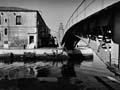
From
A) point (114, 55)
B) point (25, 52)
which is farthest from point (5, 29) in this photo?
point (114, 55)

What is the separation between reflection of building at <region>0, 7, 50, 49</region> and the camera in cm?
4225

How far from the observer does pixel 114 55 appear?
274 inches

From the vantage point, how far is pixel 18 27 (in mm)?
42562

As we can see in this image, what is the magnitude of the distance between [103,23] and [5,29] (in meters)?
38.0

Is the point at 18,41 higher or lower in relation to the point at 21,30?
lower

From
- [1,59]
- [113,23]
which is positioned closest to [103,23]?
[113,23]

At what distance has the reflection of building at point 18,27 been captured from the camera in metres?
42.2

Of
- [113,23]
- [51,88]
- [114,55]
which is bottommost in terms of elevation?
[51,88]

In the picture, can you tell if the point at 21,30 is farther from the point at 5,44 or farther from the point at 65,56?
the point at 65,56

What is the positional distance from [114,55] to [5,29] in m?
39.4

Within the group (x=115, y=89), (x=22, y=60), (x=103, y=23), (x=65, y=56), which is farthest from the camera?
(x=65, y=56)

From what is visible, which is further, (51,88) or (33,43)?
(33,43)

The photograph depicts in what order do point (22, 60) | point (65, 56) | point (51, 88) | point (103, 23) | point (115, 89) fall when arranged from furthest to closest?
1. point (65, 56)
2. point (22, 60)
3. point (51, 88)
4. point (115, 89)
5. point (103, 23)

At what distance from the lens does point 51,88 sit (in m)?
12.4
